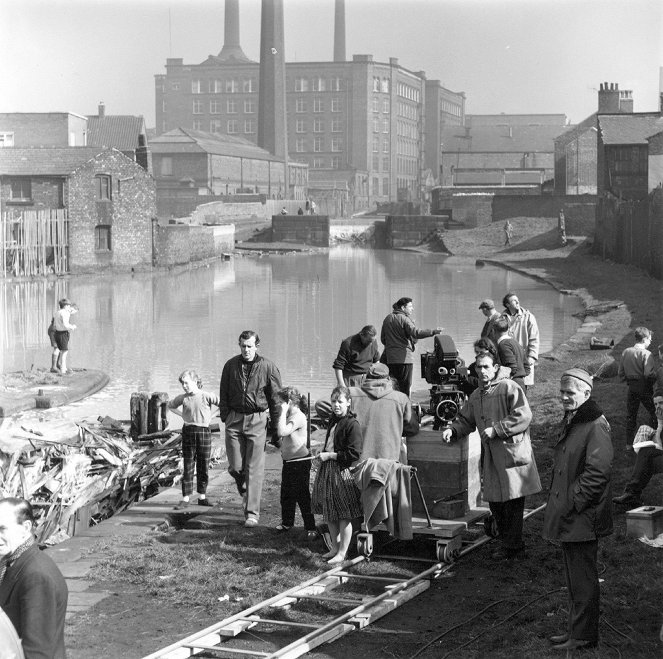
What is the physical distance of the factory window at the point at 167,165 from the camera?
90.8m

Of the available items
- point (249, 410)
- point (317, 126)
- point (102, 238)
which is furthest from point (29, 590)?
point (317, 126)

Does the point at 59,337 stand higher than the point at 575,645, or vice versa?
the point at 59,337

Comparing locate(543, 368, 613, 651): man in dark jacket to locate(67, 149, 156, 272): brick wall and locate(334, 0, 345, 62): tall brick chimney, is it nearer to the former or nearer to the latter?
locate(67, 149, 156, 272): brick wall

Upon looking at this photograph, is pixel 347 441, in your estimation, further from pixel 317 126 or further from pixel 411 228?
pixel 317 126

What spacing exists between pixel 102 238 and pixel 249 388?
4301cm

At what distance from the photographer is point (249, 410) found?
10.7 meters

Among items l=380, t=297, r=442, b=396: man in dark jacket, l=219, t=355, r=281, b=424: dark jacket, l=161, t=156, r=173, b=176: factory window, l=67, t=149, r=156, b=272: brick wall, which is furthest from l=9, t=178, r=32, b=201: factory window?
l=219, t=355, r=281, b=424: dark jacket

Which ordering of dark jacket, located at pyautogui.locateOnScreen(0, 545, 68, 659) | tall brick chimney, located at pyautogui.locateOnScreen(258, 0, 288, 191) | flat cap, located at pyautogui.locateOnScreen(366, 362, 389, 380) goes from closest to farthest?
1. dark jacket, located at pyautogui.locateOnScreen(0, 545, 68, 659)
2. flat cap, located at pyautogui.locateOnScreen(366, 362, 389, 380)
3. tall brick chimney, located at pyautogui.locateOnScreen(258, 0, 288, 191)

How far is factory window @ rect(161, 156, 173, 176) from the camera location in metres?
90.8

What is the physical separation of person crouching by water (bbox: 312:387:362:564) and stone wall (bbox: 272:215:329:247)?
6999 cm

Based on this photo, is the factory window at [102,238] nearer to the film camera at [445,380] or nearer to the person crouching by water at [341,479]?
the film camera at [445,380]

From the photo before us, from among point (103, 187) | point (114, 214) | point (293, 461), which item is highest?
point (103, 187)

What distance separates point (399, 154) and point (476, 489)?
114985mm

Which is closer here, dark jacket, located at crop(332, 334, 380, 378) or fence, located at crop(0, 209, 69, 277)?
dark jacket, located at crop(332, 334, 380, 378)
